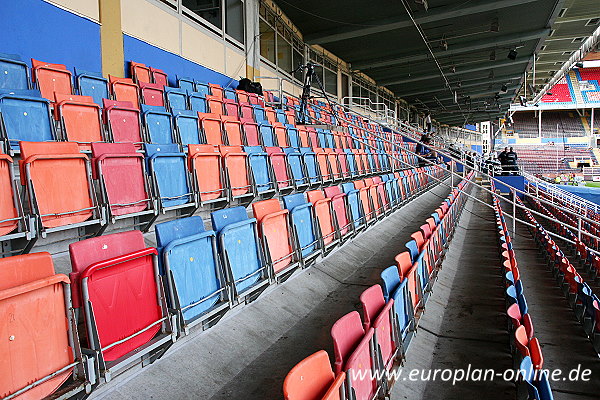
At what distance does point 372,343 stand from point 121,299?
0.81 meters

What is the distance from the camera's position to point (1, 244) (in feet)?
5.02

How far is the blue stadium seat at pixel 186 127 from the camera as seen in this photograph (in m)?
3.06

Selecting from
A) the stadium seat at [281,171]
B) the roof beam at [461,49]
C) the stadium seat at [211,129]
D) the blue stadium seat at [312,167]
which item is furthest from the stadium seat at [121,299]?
the roof beam at [461,49]

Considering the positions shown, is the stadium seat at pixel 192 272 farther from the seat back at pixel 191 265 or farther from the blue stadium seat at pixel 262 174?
the blue stadium seat at pixel 262 174

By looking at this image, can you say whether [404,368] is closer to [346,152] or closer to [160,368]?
[160,368]

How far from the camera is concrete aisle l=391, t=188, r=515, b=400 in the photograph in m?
1.74

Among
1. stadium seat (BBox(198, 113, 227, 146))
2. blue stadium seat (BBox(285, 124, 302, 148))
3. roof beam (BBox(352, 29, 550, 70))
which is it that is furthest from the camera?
roof beam (BBox(352, 29, 550, 70))

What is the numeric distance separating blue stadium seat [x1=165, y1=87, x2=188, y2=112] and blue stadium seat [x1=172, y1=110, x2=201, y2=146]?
624mm

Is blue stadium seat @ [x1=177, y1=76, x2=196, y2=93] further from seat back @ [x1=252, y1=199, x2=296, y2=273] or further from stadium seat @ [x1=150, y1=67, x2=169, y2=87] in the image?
seat back @ [x1=252, y1=199, x2=296, y2=273]

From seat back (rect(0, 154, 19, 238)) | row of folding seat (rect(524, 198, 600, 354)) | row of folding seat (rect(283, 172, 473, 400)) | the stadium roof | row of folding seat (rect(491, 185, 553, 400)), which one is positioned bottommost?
row of folding seat (rect(524, 198, 600, 354))

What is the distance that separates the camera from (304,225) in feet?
8.02

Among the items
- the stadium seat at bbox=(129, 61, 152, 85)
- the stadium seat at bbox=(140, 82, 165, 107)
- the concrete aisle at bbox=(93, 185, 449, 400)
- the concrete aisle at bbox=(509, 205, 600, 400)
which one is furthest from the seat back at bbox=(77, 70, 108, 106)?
the concrete aisle at bbox=(509, 205, 600, 400)

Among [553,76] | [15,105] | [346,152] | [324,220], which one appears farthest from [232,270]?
[553,76]

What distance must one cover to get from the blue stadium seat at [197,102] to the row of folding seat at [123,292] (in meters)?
2.11
